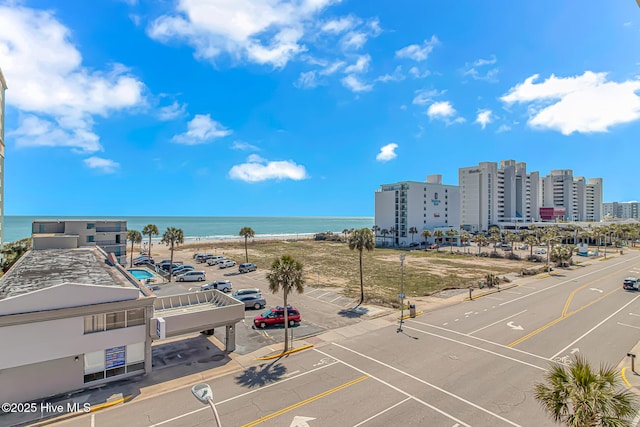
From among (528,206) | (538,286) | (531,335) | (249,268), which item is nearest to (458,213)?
(528,206)

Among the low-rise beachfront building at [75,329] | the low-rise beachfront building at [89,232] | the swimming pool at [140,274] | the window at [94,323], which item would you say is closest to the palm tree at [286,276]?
the low-rise beachfront building at [75,329]

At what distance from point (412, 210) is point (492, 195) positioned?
2264 inches

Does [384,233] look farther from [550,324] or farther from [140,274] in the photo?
[550,324]

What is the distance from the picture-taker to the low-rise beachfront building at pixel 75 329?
52.4 feet

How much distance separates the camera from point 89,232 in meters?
44.9

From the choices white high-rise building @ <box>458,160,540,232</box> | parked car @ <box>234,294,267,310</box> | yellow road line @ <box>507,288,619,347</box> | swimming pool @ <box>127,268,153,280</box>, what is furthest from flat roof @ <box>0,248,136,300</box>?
white high-rise building @ <box>458,160,540,232</box>

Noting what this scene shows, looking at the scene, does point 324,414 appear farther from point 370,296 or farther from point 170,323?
point 370,296

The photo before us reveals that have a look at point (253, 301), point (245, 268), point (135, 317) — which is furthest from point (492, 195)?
point (135, 317)

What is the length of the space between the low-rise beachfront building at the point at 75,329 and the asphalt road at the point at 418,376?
3.37m

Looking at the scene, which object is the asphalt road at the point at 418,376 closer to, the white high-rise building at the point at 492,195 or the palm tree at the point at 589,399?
the palm tree at the point at 589,399

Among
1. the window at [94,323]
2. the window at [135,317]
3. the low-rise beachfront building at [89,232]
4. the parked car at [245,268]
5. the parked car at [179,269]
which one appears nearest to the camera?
the window at [94,323]

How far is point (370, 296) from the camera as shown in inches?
1513

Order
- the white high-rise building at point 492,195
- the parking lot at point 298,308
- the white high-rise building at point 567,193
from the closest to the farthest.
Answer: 1. the parking lot at point 298,308
2. the white high-rise building at point 492,195
3. the white high-rise building at point 567,193

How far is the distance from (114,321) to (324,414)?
13468 millimetres
